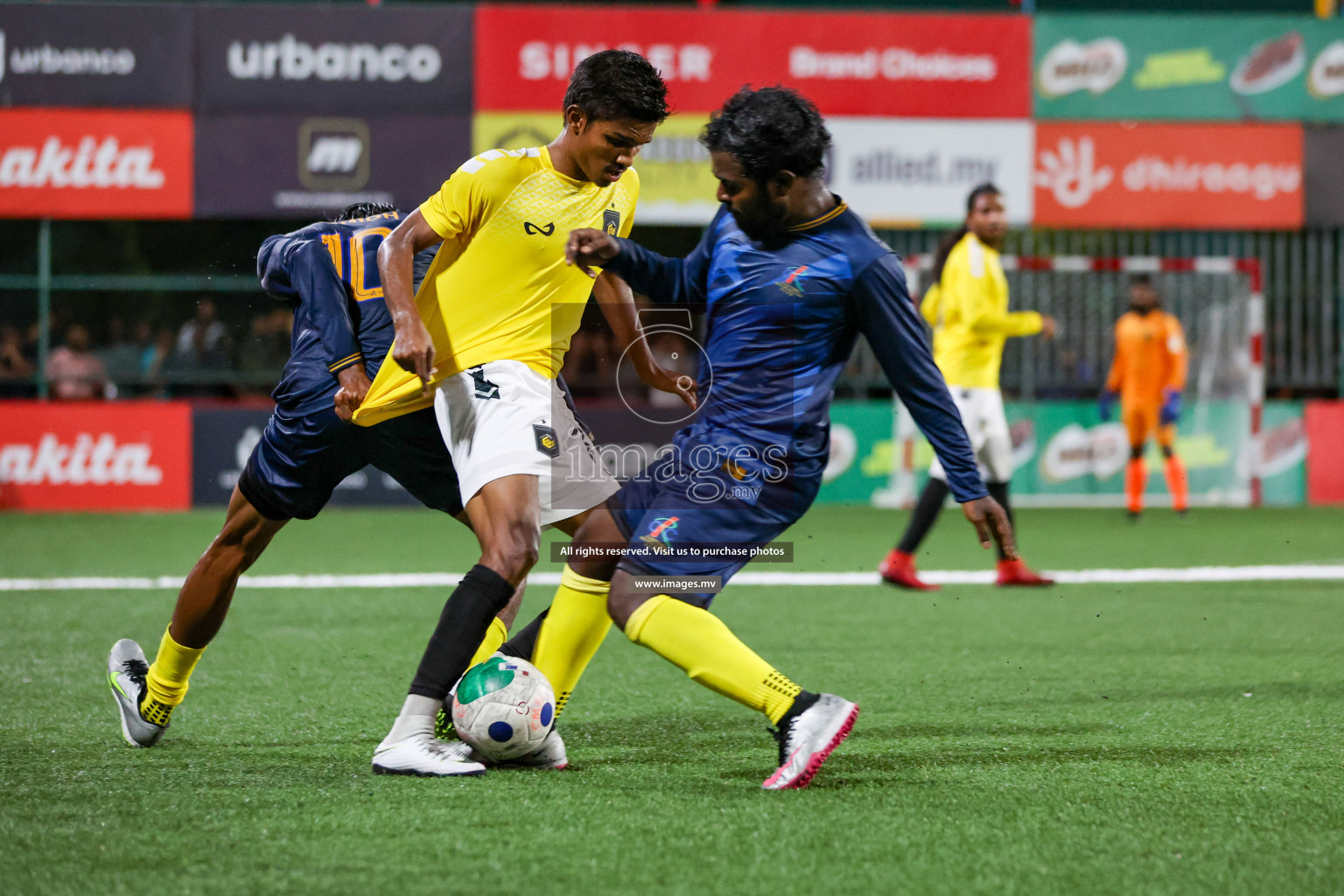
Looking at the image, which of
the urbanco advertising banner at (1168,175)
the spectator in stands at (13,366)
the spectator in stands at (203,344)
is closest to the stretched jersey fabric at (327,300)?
the spectator in stands at (203,344)

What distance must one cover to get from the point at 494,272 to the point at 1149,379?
1081 centimetres

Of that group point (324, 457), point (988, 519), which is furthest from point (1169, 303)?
point (324, 457)

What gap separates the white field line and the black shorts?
4.33 metres

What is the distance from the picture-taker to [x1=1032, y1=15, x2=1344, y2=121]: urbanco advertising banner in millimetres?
15125

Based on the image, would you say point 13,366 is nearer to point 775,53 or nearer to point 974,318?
point 775,53

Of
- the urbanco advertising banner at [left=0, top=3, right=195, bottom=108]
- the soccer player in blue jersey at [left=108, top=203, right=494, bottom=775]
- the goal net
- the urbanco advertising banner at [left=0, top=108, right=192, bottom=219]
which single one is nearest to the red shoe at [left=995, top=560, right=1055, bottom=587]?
the soccer player in blue jersey at [left=108, top=203, right=494, bottom=775]

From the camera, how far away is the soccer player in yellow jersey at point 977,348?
848 cm

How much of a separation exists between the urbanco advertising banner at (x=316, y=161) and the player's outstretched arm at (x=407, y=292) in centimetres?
1069

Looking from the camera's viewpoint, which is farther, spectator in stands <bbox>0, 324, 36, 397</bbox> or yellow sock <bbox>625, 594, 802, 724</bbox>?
spectator in stands <bbox>0, 324, 36, 397</bbox>

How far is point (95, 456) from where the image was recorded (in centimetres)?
1438

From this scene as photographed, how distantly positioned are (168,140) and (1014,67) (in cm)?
881

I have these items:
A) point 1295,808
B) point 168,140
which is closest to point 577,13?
point 168,140

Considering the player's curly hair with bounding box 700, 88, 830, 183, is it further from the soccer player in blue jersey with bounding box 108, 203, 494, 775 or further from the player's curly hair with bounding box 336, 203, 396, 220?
the player's curly hair with bounding box 336, 203, 396, 220

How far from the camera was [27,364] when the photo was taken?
583 inches
